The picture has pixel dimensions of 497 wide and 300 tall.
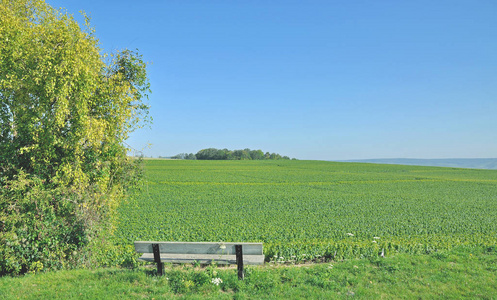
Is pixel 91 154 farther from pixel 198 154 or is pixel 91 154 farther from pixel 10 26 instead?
pixel 198 154

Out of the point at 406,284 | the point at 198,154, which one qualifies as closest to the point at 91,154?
the point at 406,284

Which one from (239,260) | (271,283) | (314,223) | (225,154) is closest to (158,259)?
(239,260)

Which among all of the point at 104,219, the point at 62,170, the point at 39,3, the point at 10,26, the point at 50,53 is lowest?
the point at 104,219

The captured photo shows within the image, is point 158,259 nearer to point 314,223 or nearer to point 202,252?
point 202,252

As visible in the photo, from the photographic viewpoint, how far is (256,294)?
6023 millimetres

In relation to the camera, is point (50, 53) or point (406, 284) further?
point (50, 53)

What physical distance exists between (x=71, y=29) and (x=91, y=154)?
11.5 feet

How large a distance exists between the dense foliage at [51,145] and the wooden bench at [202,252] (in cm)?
271

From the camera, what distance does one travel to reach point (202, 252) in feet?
21.6

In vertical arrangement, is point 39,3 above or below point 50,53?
above

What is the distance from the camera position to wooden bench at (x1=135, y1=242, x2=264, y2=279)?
6.43 metres

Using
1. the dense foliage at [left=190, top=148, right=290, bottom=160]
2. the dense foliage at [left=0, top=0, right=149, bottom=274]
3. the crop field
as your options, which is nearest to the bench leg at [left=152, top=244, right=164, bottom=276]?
the dense foliage at [left=0, top=0, right=149, bottom=274]

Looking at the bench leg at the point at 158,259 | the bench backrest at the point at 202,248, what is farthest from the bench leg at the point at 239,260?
the bench leg at the point at 158,259

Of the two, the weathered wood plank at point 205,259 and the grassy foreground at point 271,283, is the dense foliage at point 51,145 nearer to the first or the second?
the grassy foreground at point 271,283
